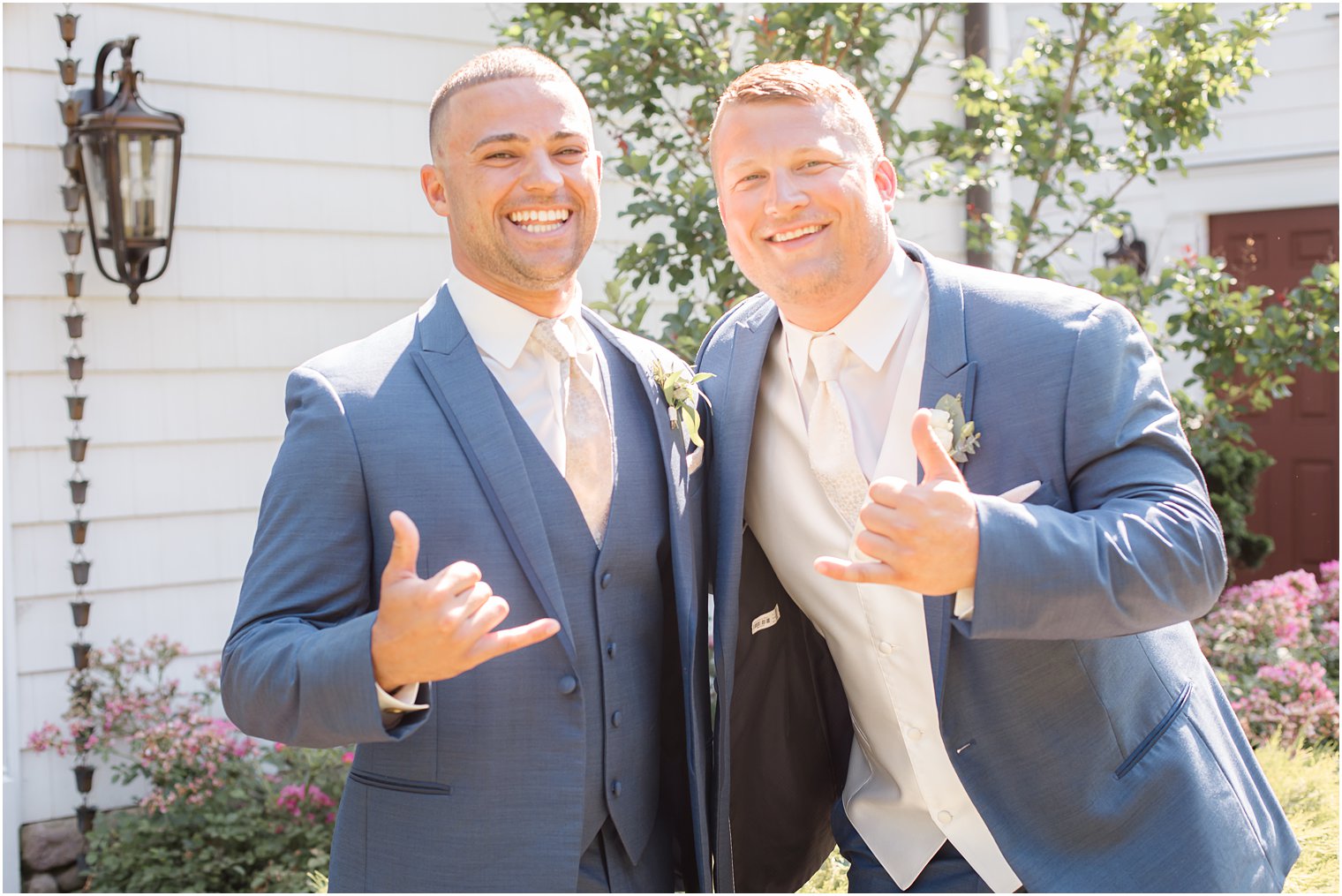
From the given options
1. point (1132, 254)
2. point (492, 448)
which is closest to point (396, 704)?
point (492, 448)

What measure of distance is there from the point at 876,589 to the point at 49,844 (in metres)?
3.63

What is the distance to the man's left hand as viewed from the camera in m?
1.77

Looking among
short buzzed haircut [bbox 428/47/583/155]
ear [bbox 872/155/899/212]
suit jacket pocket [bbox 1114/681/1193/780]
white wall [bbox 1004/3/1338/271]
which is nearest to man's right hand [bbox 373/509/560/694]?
short buzzed haircut [bbox 428/47/583/155]

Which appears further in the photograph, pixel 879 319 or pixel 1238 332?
pixel 1238 332

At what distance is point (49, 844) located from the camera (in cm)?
466

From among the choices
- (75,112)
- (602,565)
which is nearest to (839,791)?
(602,565)

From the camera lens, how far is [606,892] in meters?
2.24

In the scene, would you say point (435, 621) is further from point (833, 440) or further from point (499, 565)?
point (833, 440)

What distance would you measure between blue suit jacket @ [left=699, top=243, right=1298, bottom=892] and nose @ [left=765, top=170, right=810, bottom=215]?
0.30m

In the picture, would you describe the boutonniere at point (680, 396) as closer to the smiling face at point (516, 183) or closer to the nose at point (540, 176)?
the smiling face at point (516, 183)

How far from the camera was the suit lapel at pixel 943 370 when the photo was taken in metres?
2.26

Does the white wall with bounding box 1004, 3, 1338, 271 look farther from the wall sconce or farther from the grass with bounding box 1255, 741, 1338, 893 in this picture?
the grass with bounding box 1255, 741, 1338, 893

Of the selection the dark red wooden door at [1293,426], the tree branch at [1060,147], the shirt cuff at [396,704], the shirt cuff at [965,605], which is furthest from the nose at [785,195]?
the dark red wooden door at [1293,426]

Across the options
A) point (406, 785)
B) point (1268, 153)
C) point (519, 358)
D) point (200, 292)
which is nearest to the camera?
point (406, 785)
